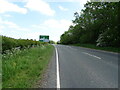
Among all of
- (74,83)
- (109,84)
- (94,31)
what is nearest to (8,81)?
(74,83)

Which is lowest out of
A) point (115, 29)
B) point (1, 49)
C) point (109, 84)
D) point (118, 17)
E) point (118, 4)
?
point (109, 84)

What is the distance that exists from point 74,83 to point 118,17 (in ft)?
70.7

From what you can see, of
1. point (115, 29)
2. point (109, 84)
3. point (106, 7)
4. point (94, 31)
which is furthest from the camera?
point (94, 31)

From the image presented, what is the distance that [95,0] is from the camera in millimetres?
32625

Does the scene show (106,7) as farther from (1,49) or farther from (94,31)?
(1,49)

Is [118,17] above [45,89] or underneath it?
above

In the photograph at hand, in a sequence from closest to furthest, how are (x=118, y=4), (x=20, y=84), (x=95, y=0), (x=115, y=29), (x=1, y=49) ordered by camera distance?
1. (x=20, y=84)
2. (x=1, y=49)
3. (x=118, y=4)
4. (x=115, y=29)
5. (x=95, y=0)

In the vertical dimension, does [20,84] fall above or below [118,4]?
below

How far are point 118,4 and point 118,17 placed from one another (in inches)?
90.4

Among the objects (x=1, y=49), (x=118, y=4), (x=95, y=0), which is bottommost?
(x=1, y=49)

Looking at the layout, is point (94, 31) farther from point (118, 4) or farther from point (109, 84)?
point (109, 84)

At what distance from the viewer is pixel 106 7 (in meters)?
30.1

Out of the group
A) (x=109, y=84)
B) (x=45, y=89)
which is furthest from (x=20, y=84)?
(x=109, y=84)

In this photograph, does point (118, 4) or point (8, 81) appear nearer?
point (8, 81)
